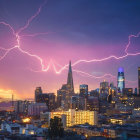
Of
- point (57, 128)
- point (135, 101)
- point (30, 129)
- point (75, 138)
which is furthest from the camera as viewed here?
point (135, 101)

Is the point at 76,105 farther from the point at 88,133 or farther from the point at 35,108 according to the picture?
the point at 88,133

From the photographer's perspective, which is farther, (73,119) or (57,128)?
(73,119)

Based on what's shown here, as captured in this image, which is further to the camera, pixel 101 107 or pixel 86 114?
pixel 101 107

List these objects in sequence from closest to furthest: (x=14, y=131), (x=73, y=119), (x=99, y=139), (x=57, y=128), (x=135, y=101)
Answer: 1. (x=99, y=139)
2. (x=57, y=128)
3. (x=14, y=131)
4. (x=73, y=119)
5. (x=135, y=101)

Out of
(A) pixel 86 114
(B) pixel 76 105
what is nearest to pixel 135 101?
(B) pixel 76 105

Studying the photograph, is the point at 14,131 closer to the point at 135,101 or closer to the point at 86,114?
the point at 86,114

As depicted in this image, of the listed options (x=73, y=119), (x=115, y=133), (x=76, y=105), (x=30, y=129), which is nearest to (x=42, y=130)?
(x=30, y=129)

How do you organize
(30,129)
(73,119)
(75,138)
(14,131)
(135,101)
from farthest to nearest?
(135,101) → (73,119) → (14,131) → (30,129) → (75,138)

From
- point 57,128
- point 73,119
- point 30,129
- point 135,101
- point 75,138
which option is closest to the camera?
point 75,138
